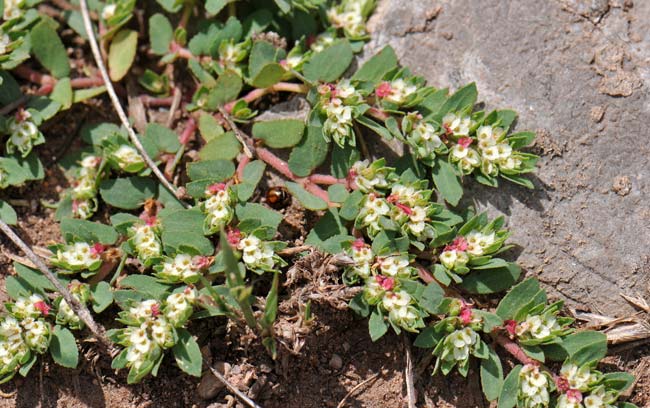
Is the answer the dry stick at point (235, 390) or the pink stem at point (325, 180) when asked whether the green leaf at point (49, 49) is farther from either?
the dry stick at point (235, 390)

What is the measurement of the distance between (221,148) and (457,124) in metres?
1.38

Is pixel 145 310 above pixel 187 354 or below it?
above

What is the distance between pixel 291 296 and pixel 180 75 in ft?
5.79

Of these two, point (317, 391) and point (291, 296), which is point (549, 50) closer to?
point (291, 296)

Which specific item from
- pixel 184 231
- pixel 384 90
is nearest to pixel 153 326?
pixel 184 231

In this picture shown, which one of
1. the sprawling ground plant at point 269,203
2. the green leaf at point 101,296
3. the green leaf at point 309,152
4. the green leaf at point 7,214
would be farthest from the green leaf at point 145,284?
the green leaf at point 309,152

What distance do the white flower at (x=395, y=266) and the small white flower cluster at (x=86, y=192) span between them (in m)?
1.77

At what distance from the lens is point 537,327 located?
3764 millimetres

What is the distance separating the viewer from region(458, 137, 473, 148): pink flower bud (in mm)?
3967

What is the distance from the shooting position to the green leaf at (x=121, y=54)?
4.49 m

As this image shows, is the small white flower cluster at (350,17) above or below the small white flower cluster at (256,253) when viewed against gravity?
above

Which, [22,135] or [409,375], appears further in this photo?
[22,135]

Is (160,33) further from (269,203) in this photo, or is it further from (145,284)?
(145,284)

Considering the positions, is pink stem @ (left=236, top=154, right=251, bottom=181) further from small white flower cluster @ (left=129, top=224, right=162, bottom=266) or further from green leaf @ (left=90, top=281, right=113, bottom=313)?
green leaf @ (left=90, top=281, right=113, bottom=313)
